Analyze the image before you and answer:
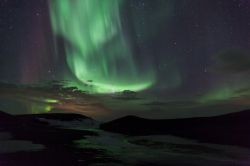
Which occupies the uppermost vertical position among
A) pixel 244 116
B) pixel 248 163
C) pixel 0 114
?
pixel 0 114

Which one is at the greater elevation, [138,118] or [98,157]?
[138,118]

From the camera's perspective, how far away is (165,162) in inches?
930

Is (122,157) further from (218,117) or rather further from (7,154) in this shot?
(218,117)

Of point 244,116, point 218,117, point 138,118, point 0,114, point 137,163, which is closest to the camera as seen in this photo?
point 137,163

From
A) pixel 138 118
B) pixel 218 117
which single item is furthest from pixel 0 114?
pixel 218 117

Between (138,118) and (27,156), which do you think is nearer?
(27,156)

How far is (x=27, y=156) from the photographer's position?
25.4 meters

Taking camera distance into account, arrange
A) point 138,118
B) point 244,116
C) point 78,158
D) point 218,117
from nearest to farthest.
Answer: point 78,158, point 244,116, point 218,117, point 138,118

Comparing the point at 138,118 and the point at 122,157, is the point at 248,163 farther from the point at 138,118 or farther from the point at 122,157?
the point at 138,118

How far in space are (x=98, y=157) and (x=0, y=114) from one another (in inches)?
6200

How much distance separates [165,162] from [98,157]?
5199 millimetres

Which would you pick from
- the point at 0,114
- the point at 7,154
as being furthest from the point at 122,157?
the point at 0,114

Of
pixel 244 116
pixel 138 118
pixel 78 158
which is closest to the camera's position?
pixel 78 158

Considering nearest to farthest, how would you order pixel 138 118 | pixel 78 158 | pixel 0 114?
pixel 78 158
pixel 138 118
pixel 0 114
